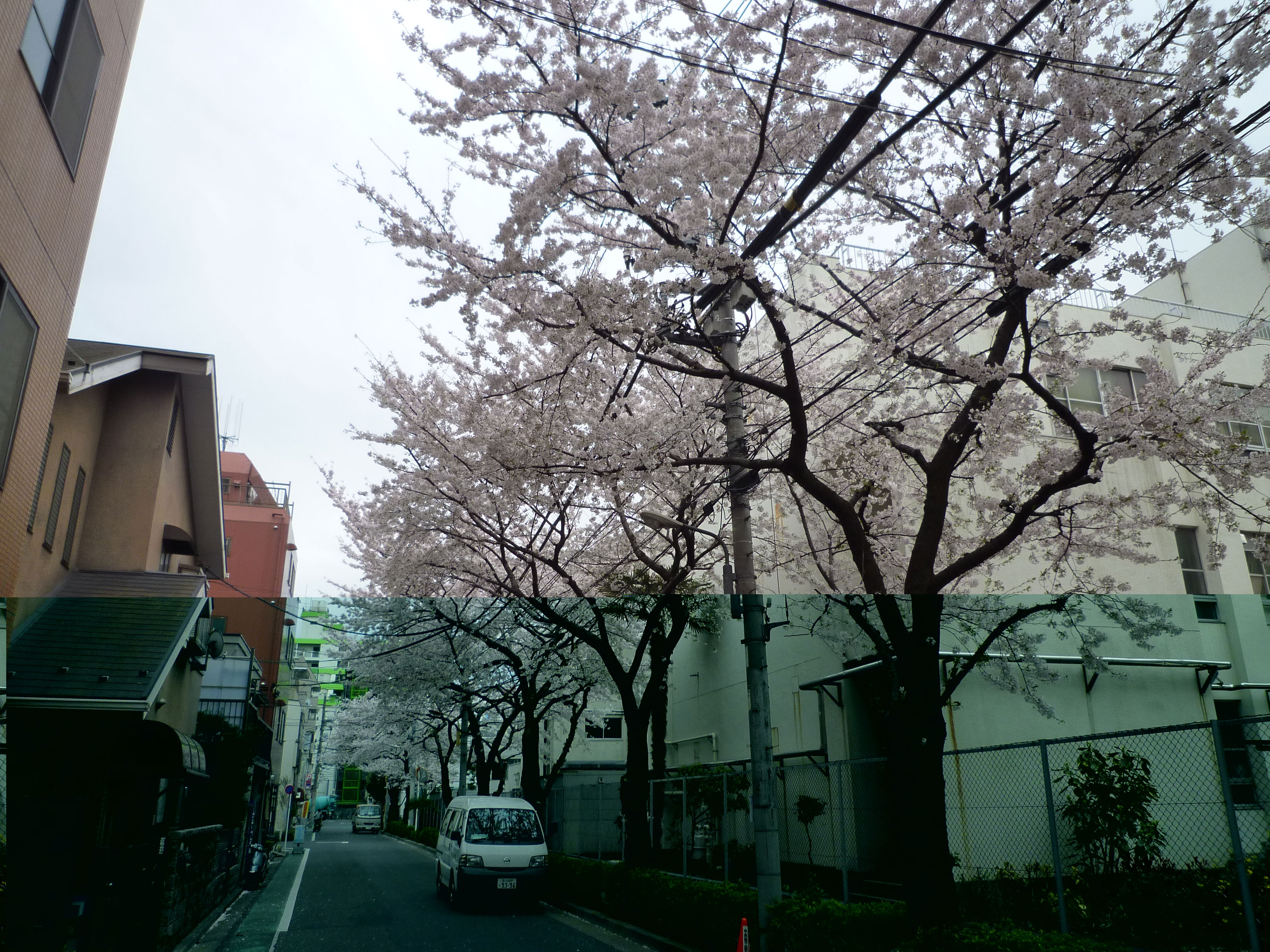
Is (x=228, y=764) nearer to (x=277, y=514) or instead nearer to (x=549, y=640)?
(x=549, y=640)

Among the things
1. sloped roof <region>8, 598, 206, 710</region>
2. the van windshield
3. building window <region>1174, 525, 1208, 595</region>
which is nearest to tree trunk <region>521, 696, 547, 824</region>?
the van windshield

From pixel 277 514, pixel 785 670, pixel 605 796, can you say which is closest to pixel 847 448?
pixel 785 670

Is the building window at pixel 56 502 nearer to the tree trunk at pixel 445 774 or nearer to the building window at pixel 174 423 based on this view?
the building window at pixel 174 423

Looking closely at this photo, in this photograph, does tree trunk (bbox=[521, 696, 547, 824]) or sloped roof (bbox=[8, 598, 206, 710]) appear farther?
tree trunk (bbox=[521, 696, 547, 824])

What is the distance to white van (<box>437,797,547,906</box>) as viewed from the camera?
5312mm

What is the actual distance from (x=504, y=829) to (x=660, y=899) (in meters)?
1.52

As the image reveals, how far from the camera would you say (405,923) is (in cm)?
420

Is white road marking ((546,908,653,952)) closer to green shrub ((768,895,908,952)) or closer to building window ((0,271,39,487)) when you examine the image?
green shrub ((768,895,908,952))

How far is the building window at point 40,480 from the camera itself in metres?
4.60

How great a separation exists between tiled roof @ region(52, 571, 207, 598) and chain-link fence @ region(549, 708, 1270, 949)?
11.6 ft

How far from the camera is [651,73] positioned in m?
4.79

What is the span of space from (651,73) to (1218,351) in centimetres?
425

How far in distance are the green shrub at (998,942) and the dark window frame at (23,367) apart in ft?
17.0

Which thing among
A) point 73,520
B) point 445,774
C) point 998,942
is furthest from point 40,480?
point 445,774
